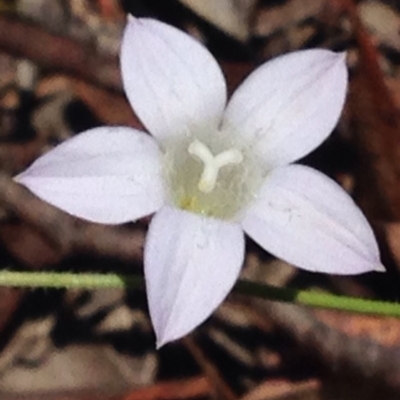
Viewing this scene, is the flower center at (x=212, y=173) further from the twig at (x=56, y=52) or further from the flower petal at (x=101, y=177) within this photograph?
the twig at (x=56, y=52)

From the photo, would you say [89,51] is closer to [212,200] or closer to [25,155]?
[25,155]

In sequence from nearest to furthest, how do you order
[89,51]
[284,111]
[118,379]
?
1. [284,111]
2. [118,379]
3. [89,51]

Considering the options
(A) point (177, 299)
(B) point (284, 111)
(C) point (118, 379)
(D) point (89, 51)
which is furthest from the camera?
(D) point (89, 51)

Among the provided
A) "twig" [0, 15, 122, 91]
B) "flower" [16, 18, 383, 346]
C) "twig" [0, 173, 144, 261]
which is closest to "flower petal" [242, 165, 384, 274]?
"flower" [16, 18, 383, 346]

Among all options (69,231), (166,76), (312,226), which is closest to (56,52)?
(69,231)

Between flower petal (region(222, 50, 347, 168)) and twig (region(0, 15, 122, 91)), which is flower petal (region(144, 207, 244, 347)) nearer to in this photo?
flower petal (region(222, 50, 347, 168))

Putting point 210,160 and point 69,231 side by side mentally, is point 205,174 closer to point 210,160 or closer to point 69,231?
point 210,160

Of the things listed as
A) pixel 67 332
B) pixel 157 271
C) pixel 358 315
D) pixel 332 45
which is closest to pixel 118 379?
pixel 67 332
